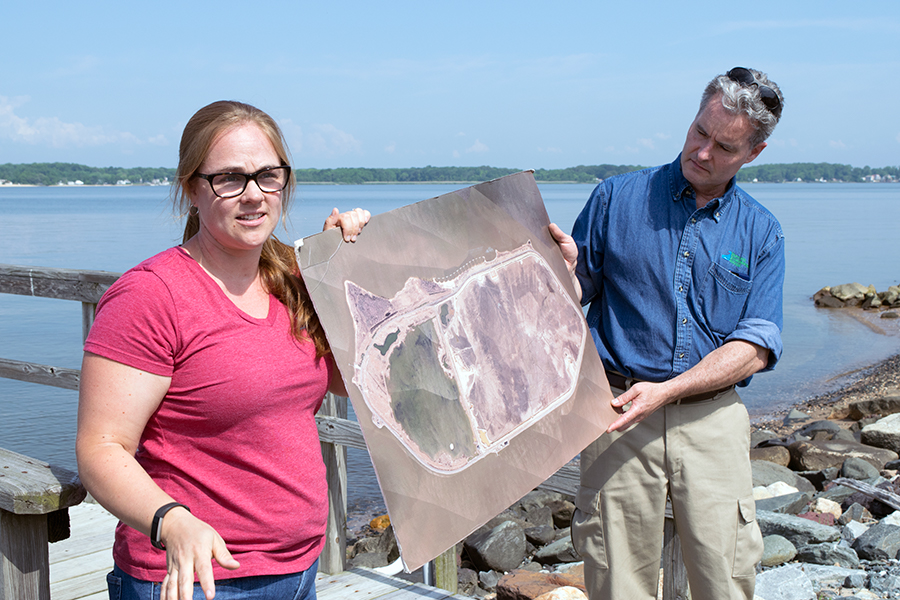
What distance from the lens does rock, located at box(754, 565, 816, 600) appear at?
13.8 feet

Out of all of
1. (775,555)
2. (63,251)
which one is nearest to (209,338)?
(775,555)

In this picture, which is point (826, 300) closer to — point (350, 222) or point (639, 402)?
point (639, 402)

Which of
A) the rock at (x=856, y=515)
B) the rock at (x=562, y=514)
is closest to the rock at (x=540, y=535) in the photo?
the rock at (x=562, y=514)

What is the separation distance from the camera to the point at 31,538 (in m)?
1.84

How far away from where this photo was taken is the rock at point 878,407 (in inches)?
→ 452

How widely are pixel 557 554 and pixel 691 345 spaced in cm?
414

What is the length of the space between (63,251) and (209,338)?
33027mm

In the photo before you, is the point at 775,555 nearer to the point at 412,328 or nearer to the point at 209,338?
the point at 412,328

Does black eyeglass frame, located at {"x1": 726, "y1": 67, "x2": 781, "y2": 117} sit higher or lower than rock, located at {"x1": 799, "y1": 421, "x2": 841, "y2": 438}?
higher

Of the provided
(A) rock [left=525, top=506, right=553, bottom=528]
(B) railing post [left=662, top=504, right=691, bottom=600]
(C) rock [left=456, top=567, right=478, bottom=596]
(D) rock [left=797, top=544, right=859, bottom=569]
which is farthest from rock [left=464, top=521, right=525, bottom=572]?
(B) railing post [left=662, top=504, right=691, bottom=600]

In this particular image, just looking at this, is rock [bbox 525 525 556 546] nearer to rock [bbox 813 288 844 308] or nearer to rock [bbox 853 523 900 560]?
rock [bbox 853 523 900 560]

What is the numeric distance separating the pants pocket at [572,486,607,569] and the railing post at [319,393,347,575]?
4.42ft

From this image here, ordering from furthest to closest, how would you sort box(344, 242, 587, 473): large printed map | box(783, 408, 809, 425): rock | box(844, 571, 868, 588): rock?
box(783, 408, 809, 425): rock < box(844, 571, 868, 588): rock < box(344, 242, 587, 473): large printed map

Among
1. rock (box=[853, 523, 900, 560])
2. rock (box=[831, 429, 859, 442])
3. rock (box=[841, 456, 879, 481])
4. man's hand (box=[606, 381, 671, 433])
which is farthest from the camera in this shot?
rock (box=[831, 429, 859, 442])
